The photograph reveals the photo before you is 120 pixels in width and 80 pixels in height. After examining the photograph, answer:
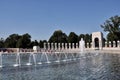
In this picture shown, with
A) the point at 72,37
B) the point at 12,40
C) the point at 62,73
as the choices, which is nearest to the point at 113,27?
the point at 72,37

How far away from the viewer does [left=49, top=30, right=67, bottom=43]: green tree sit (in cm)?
9494

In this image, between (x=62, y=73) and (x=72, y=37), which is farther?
(x=72, y=37)

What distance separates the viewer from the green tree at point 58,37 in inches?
3738

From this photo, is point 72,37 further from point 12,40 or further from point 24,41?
point 12,40

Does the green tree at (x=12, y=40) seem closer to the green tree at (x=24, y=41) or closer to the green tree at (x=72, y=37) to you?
the green tree at (x=24, y=41)

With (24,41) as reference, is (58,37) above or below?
above

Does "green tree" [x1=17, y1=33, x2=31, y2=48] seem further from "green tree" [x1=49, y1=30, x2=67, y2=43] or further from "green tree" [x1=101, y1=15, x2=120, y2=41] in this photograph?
"green tree" [x1=101, y1=15, x2=120, y2=41]

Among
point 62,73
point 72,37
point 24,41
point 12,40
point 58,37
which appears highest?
point 58,37

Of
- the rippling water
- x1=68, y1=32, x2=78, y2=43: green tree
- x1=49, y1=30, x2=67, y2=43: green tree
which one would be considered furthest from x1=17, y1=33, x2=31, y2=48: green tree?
the rippling water

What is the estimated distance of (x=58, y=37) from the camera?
96.1 metres

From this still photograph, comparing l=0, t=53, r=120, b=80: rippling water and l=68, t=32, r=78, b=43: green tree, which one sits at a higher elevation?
l=68, t=32, r=78, b=43: green tree

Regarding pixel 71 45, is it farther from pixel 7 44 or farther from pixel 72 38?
pixel 7 44

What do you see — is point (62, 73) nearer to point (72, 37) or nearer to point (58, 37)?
point (72, 37)

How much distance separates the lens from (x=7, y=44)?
330 ft
